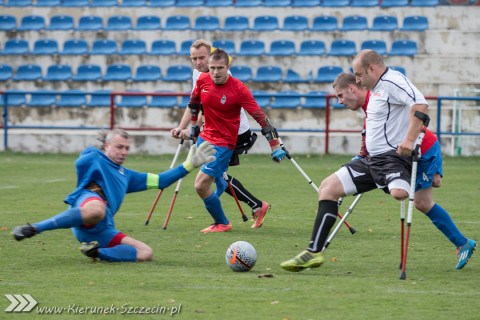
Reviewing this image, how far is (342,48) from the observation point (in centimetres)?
2244

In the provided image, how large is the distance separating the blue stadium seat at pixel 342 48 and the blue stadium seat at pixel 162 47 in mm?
4825

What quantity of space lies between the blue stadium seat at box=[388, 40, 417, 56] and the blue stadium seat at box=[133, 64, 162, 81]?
271 inches

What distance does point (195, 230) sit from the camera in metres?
9.09

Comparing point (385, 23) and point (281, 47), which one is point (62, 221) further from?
point (385, 23)

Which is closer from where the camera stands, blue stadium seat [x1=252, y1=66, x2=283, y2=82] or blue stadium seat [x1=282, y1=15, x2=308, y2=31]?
blue stadium seat [x1=252, y1=66, x2=283, y2=82]

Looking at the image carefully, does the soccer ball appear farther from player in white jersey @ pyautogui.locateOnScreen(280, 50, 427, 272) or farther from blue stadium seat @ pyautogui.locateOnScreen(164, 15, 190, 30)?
blue stadium seat @ pyautogui.locateOnScreen(164, 15, 190, 30)

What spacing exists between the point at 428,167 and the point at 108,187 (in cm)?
289

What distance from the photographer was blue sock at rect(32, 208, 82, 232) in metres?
6.71

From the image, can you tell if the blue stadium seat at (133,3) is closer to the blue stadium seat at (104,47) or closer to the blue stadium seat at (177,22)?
the blue stadium seat at (177,22)

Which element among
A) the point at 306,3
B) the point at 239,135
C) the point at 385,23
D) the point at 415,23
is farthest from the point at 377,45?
the point at 239,135

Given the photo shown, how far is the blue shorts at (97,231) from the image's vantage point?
22.8ft

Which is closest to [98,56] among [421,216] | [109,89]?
[109,89]

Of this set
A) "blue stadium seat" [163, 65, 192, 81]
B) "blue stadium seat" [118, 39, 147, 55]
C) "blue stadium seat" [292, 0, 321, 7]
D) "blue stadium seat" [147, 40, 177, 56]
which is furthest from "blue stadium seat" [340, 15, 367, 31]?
"blue stadium seat" [118, 39, 147, 55]

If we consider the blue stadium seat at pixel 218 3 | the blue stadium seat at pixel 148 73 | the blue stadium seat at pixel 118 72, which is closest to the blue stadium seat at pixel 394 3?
the blue stadium seat at pixel 218 3
